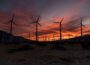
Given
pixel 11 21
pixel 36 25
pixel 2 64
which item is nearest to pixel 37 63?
Answer: pixel 2 64

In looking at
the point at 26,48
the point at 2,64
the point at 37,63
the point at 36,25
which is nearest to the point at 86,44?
the point at 26,48

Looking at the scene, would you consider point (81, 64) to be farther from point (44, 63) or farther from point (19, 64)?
point (19, 64)

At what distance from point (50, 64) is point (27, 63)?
4920 millimetres

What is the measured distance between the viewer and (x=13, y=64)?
40062mm

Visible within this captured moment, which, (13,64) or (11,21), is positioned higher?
(11,21)

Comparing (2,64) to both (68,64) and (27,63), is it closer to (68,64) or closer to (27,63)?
Result: (27,63)

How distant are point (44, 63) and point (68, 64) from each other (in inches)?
197

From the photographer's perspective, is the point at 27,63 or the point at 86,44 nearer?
the point at 27,63

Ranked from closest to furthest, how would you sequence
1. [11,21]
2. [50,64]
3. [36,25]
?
[50,64]
[36,25]
[11,21]

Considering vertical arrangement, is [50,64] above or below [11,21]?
below

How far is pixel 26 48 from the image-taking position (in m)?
68.7

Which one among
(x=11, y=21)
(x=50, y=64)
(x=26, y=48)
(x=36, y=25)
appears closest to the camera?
(x=50, y=64)

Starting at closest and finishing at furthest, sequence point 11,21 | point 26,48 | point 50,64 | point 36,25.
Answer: point 50,64 < point 26,48 < point 36,25 < point 11,21

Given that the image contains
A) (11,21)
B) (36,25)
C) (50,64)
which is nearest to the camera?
(50,64)
